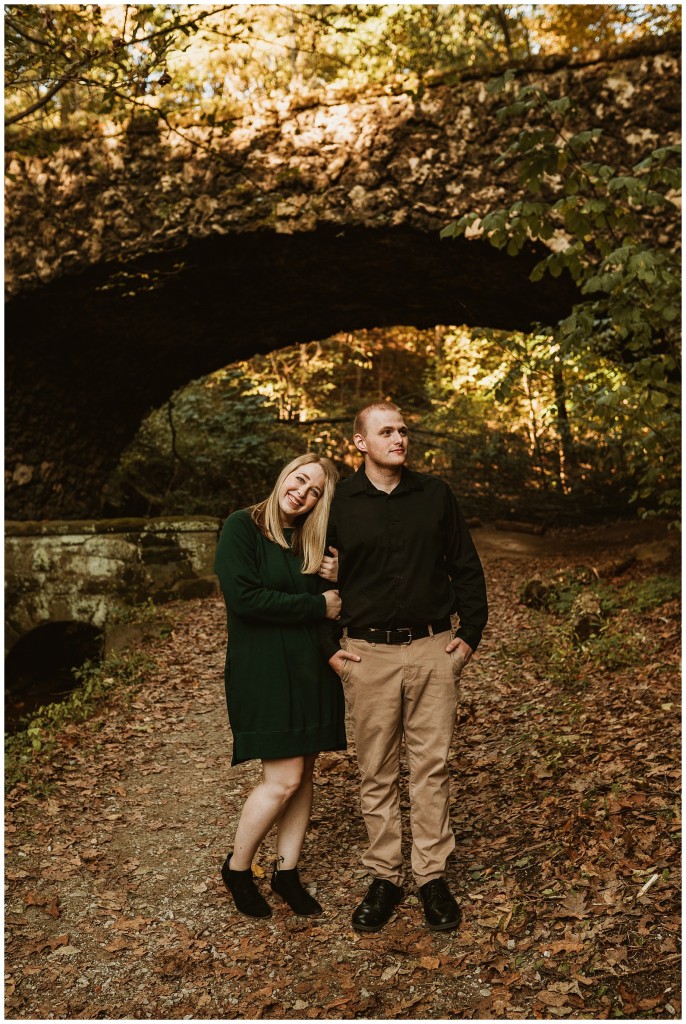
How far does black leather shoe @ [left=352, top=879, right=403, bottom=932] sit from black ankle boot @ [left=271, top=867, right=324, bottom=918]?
22 cm

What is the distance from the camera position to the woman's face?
3471 mm

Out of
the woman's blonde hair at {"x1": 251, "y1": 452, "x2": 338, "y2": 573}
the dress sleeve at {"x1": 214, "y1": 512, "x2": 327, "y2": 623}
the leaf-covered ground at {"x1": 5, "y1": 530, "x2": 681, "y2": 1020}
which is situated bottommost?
the leaf-covered ground at {"x1": 5, "y1": 530, "x2": 681, "y2": 1020}

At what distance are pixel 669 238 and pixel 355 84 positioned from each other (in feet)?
11.8

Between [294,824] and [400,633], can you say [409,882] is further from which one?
[400,633]

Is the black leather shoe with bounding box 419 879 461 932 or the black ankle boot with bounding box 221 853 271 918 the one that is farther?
the black ankle boot with bounding box 221 853 271 918

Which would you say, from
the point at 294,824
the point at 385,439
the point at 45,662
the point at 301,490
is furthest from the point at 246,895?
the point at 45,662

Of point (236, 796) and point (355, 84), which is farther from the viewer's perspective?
point (355, 84)

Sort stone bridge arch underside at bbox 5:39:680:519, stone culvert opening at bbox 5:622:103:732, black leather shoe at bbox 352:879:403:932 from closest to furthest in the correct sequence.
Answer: black leather shoe at bbox 352:879:403:932 → stone bridge arch underside at bbox 5:39:680:519 → stone culvert opening at bbox 5:622:103:732

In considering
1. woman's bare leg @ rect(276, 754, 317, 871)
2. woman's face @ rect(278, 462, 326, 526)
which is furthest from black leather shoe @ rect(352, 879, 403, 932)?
woman's face @ rect(278, 462, 326, 526)

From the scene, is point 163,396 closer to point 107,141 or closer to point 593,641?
point 107,141

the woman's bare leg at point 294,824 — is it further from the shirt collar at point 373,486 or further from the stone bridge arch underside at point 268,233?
the stone bridge arch underside at point 268,233

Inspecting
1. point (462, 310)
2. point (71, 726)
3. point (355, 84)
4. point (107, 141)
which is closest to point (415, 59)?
point (355, 84)

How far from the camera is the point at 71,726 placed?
6.53 meters

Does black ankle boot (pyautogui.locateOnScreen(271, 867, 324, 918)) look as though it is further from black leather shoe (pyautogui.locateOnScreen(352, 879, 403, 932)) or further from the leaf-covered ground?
black leather shoe (pyautogui.locateOnScreen(352, 879, 403, 932))
